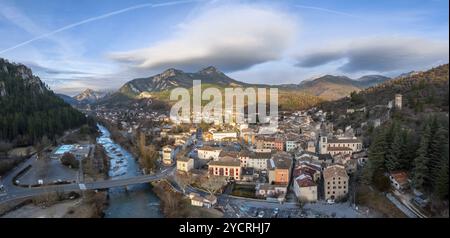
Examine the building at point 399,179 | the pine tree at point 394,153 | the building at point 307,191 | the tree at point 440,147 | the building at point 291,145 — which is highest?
the tree at point 440,147

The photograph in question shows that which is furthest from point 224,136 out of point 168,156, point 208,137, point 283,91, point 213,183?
point 283,91

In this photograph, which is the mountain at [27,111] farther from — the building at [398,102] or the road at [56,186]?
the building at [398,102]

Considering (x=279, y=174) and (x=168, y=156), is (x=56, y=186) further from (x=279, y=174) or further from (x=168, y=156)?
(x=279, y=174)

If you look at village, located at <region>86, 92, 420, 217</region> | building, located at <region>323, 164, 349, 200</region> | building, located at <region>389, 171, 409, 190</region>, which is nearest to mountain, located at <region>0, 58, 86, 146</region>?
village, located at <region>86, 92, 420, 217</region>

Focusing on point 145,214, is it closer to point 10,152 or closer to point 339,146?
point 339,146

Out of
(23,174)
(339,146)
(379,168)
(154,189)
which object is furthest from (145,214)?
(339,146)

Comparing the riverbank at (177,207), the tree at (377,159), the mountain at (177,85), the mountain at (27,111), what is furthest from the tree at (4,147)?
the tree at (377,159)
